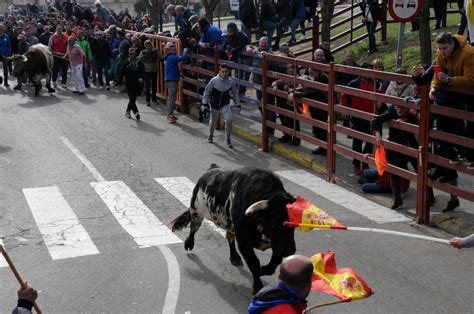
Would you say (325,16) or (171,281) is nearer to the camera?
(171,281)

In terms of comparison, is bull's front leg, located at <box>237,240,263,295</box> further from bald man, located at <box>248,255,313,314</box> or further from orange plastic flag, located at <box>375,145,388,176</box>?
orange plastic flag, located at <box>375,145,388,176</box>

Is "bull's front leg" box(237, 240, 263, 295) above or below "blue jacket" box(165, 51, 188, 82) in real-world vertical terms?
below

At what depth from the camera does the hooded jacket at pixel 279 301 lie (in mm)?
4340

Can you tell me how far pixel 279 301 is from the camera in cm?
436

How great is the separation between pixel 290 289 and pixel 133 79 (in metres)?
16.0

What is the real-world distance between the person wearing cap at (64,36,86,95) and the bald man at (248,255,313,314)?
66.1 ft

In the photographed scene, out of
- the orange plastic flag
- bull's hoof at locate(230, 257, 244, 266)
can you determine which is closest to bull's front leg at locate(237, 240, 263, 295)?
bull's hoof at locate(230, 257, 244, 266)

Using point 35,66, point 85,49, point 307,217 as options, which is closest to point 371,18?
point 85,49

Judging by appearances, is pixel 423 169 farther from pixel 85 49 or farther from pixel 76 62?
pixel 85 49

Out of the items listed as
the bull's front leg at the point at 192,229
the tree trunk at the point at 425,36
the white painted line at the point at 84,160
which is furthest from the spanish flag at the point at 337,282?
the tree trunk at the point at 425,36

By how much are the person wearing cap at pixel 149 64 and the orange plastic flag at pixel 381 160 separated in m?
11.4

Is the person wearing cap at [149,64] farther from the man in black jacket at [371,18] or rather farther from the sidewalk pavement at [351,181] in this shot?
the man in black jacket at [371,18]

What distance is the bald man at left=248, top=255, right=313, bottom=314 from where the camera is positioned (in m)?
4.29

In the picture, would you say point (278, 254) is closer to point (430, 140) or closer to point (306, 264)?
point (306, 264)
